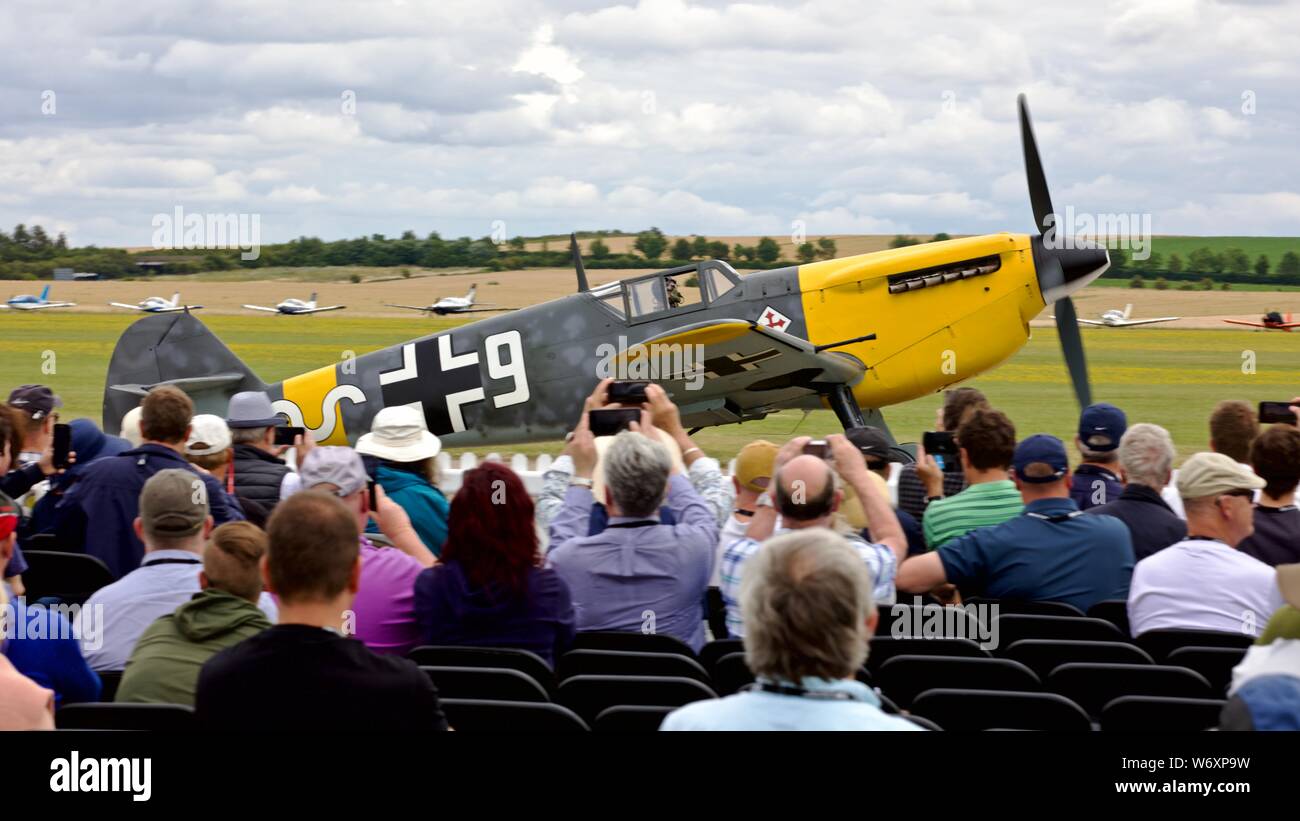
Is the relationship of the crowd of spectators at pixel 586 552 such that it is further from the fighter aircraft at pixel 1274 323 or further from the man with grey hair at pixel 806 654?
the fighter aircraft at pixel 1274 323

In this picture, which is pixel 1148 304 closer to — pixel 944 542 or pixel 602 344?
pixel 602 344

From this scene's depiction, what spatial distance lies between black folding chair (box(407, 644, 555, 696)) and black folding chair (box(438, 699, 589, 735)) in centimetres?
51

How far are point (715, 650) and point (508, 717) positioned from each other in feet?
3.37

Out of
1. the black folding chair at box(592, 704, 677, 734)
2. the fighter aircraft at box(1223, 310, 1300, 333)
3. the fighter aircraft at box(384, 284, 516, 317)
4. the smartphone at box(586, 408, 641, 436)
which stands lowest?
the black folding chair at box(592, 704, 677, 734)

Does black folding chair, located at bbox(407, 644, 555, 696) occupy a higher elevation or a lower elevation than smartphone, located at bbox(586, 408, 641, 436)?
lower

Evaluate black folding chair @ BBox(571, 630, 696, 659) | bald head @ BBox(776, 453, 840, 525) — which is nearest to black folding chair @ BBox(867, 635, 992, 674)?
bald head @ BBox(776, 453, 840, 525)

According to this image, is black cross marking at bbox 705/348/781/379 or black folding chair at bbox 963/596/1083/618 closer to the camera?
black folding chair at bbox 963/596/1083/618

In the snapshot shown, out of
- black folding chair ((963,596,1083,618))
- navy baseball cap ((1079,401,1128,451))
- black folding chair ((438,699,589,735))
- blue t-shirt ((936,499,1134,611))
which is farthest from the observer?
navy baseball cap ((1079,401,1128,451))

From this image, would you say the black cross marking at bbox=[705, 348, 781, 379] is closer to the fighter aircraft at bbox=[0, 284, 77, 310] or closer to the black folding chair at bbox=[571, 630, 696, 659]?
the black folding chair at bbox=[571, 630, 696, 659]

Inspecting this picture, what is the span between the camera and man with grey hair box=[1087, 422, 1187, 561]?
4918mm

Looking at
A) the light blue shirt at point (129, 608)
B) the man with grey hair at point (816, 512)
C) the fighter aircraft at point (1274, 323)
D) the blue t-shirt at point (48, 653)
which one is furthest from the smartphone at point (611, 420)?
the fighter aircraft at point (1274, 323)

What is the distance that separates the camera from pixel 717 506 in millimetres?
5137

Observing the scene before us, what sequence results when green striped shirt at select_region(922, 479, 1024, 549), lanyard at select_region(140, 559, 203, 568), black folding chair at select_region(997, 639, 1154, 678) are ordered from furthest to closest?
green striped shirt at select_region(922, 479, 1024, 549)
lanyard at select_region(140, 559, 203, 568)
black folding chair at select_region(997, 639, 1154, 678)
